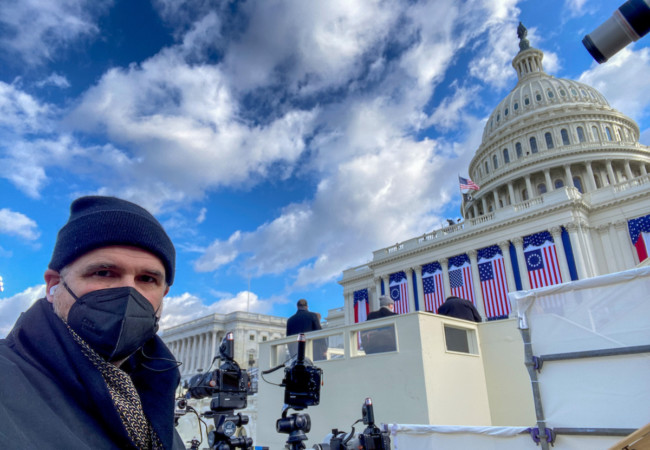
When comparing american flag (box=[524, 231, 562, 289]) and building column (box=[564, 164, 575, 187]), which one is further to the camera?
building column (box=[564, 164, 575, 187])

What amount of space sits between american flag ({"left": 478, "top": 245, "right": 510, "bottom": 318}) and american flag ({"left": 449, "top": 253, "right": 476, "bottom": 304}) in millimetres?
965

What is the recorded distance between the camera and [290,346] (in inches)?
472

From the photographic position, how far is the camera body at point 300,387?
4414 mm

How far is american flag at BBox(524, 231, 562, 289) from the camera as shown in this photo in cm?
3042

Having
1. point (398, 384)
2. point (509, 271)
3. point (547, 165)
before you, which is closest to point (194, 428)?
point (398, 384)

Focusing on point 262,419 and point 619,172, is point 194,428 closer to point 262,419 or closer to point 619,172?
point 262,419

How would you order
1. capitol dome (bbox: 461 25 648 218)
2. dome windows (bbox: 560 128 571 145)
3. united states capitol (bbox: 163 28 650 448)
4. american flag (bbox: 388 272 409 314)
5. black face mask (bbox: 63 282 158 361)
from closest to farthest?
black face mask (bbox: 63 282 158 361), united states capitol (bbox: 163 28 650 448), american flag (bbox: 388 272 409 314), capitol dome (bbox: 461 25 648 218), dome windows (bbox: 560 128 571 145)

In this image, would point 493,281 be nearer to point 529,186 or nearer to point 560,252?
point 560,252

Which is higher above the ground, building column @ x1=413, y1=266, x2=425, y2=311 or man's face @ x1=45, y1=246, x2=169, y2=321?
building column @ x1=413, y1=266, x2=425, y2=311

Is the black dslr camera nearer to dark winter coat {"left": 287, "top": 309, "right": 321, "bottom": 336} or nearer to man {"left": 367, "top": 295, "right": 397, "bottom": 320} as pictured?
dark winter coat {"left": 287, "top": 309, "right": 321, "bottom": 336}

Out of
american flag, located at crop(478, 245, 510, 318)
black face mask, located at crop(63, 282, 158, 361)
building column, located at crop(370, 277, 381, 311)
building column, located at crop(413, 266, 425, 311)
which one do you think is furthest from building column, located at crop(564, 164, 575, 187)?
black face mask, located at crop(63, 282, 158, 361)

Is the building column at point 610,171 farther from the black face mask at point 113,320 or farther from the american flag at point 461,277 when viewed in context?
the black face mask at point 113,320

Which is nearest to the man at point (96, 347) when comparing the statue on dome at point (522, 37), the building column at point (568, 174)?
the building column at point (568, 174)

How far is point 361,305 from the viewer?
139 feet
